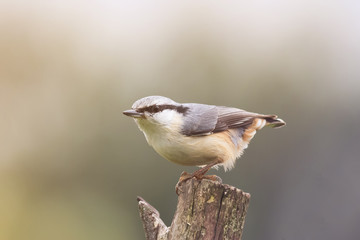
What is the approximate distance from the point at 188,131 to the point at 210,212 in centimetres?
75

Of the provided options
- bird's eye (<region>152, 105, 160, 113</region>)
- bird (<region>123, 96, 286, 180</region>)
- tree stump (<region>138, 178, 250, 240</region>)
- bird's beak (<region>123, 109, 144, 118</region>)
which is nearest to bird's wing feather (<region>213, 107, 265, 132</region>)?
bird (<region>123, 96, 286, 180</region>)

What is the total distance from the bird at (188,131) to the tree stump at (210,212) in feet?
1.19

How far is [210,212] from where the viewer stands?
301cm

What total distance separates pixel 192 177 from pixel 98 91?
230 inches

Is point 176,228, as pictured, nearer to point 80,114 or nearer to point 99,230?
point 99,230

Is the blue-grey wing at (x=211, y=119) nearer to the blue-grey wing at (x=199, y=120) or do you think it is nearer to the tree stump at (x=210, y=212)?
the blue-grey wing at (x=199, y=120)

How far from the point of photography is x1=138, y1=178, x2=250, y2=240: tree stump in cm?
298

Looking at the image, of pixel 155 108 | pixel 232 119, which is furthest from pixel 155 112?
pixel 232 119

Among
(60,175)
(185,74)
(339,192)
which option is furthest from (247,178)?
(60,175)

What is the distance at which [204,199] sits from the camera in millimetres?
3047

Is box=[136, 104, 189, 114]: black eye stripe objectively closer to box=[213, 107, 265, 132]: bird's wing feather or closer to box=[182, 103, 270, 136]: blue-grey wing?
box=[182, 103, 270, 136]: blue-grey wing

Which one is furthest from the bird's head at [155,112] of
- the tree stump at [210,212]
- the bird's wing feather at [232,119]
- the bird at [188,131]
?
the tree stump at [210,212]

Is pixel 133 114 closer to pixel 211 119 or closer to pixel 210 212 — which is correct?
pixel 211 119

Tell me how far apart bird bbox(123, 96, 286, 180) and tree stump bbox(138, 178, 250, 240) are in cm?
36
